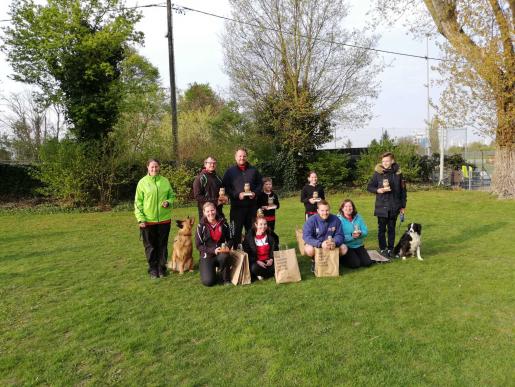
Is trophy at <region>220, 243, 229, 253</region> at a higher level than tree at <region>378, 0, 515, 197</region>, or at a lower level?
lower

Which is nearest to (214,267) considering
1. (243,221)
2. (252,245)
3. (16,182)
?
(252,245)

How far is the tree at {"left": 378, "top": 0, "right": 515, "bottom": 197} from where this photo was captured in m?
13.7

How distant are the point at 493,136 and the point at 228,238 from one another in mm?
13742

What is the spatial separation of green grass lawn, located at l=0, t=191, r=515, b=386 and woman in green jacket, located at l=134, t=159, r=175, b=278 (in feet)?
1.34

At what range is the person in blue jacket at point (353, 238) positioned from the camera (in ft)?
20.5

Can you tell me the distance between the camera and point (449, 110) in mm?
15641

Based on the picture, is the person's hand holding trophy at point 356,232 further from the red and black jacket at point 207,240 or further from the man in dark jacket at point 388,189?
the red and black jacket at point 207,240

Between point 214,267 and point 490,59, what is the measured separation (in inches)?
508

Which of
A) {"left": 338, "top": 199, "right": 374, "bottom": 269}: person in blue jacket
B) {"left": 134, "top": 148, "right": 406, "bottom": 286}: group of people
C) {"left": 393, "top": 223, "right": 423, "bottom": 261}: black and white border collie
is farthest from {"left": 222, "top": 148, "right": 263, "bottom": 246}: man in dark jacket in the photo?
{"left": 393, "top": 223, "right": 423, "bottom": 261}: black and white border collie

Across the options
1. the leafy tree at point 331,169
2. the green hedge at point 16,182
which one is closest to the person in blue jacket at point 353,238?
the leafy tree at point 331,169

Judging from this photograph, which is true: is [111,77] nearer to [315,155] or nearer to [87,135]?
[87,135]

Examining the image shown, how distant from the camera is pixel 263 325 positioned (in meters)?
4.16

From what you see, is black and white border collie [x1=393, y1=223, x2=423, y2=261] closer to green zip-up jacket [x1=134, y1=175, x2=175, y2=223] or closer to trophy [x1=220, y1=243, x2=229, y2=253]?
trophy [x1=220, y1=243, x2=229, y2=253]

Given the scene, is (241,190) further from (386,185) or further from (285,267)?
(386,185)
